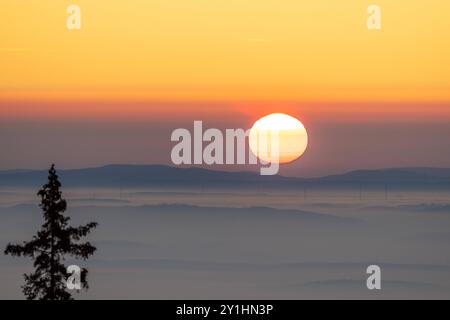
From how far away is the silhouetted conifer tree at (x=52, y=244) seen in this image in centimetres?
3256

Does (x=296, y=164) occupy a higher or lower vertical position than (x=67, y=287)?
higher

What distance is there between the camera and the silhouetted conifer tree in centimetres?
3256

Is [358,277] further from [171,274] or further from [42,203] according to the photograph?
[42,203]

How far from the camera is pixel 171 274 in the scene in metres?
149

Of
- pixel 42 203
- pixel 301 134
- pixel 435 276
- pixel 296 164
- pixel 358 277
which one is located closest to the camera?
pixel 42 203

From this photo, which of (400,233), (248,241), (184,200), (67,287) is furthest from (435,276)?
(67,287)

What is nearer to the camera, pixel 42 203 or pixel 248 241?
pixel 42 203

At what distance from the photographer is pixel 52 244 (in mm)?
32688
